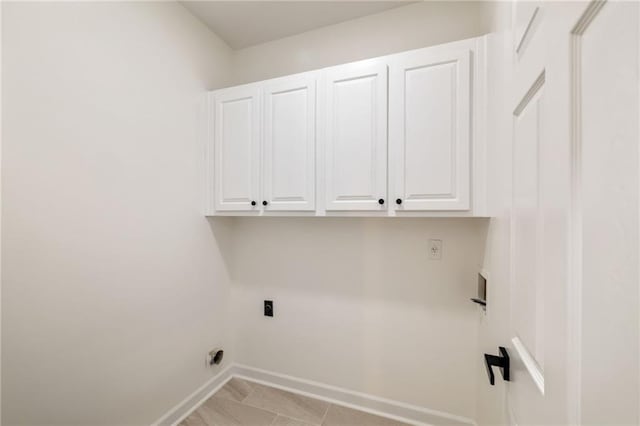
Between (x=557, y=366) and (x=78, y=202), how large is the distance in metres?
1.69

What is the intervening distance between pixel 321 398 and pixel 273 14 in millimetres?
2630

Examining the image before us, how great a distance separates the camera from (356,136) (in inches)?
59.9

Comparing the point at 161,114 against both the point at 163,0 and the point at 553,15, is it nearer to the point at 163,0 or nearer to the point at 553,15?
the point at 163,0

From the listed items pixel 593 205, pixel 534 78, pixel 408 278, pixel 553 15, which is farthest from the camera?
pixel 408 278

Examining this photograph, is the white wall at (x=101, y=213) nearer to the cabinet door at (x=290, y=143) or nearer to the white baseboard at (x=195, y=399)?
the white baseboard at (x=195, y=399)

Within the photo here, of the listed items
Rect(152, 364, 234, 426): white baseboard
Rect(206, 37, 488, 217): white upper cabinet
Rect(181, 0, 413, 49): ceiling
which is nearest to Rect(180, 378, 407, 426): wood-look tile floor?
Rect(152, 364, 234, 426): white baseboard

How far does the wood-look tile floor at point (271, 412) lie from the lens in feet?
5.54

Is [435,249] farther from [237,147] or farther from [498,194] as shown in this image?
[237,147]

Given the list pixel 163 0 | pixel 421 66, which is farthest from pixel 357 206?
pixel 163 0

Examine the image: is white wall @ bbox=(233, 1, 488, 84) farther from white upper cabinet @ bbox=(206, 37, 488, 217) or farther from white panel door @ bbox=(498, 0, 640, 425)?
white panel door @ bbox=(498, 0, 640, 425)

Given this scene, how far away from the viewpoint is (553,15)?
0.50 meters

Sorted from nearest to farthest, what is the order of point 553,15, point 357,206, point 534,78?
point 553,15 → point 534,78 → point 357,206

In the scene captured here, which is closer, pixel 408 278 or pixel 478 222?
pixel 478 222

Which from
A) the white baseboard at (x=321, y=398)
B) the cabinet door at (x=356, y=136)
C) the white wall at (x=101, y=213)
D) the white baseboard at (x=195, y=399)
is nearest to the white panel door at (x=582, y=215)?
the cabinet door at (x=356, y=136)
